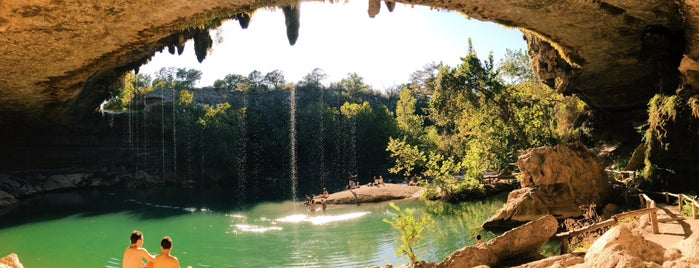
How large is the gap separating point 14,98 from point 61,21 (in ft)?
39.9

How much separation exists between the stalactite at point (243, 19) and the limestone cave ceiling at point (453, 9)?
4 cm

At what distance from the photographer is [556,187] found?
1372 centimetres

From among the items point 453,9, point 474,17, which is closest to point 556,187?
point 474,17

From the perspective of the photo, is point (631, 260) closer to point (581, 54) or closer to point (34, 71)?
point (581, 54)

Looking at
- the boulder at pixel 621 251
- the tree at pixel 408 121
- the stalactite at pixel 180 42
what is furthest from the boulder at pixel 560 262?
the tree at pixel 408 121

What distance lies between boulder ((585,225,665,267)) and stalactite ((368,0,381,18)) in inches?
305

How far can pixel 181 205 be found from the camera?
26047 mm

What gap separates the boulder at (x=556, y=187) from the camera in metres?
13.5

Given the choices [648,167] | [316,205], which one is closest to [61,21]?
[316,205]

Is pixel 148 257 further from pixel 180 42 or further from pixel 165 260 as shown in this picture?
pixel 180 42

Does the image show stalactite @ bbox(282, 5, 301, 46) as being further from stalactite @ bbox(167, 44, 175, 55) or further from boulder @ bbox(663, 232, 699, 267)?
boulder @ bbox(663, 232, 699, 267)

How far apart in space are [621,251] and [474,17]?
8865mm

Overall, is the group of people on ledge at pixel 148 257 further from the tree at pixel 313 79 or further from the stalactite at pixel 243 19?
the tree at pixel 313 79

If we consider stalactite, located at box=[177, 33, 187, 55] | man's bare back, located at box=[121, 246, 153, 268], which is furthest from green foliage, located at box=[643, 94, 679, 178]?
stalactite, located at box=[177, 33, 187, 55]
